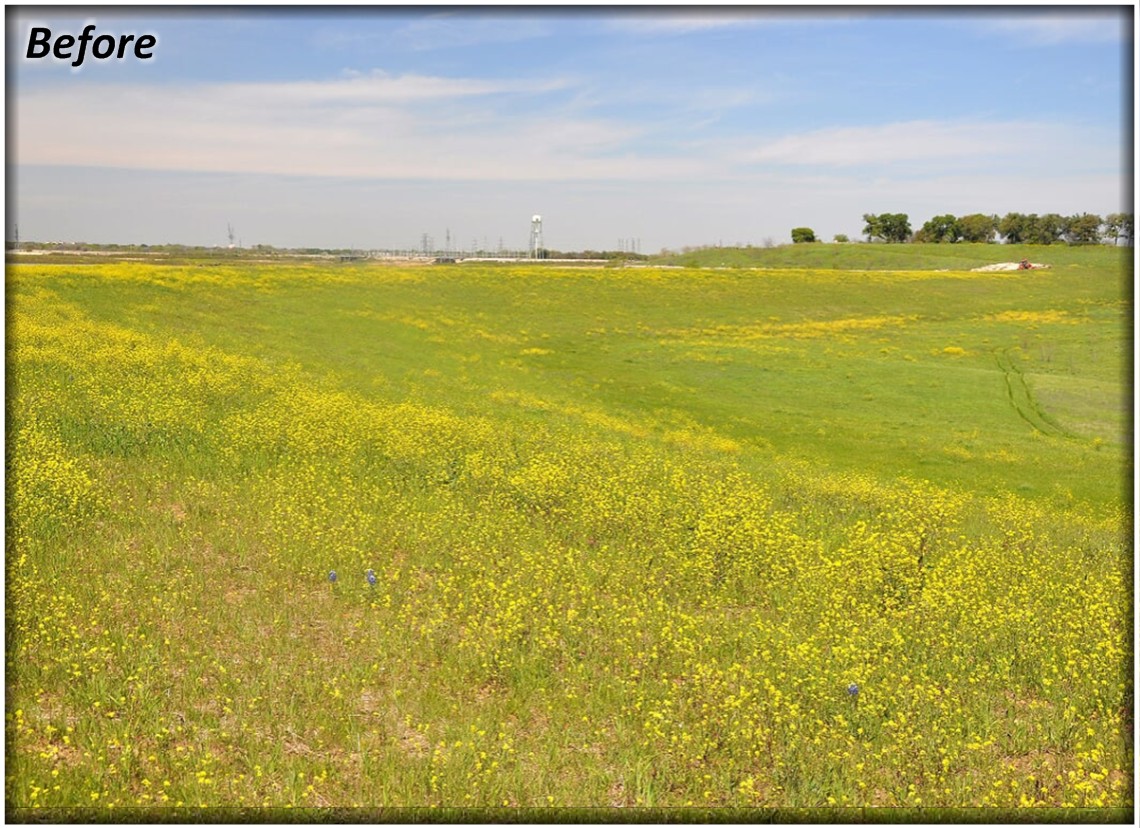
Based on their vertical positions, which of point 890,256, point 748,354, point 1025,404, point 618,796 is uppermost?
point 890,256

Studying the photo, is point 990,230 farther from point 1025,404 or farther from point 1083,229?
point 1025,404

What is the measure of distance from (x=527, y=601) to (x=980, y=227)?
17887cm

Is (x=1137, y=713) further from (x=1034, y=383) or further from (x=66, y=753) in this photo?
(x=1034, y=383)

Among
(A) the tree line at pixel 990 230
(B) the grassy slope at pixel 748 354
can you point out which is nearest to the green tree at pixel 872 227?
(A) the tree line at pixel 990 230

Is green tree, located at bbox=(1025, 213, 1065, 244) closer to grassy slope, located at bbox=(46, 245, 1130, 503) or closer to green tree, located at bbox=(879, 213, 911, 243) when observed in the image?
green tree, located at bbox=(879, 213, 911, 243)

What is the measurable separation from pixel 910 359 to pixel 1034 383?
28.7 feet

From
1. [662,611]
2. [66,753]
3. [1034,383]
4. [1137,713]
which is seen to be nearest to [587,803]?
[662,611]

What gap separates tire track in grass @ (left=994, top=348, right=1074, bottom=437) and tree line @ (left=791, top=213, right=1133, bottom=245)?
4609 inches

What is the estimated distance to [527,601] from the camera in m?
11.7

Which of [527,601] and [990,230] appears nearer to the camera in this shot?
[527,601]

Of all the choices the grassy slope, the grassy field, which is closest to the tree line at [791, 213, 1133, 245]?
the grassy slope

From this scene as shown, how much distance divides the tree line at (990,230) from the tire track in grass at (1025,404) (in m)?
117

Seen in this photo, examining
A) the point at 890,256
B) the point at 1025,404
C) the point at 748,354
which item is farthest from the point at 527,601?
the point at 890,256

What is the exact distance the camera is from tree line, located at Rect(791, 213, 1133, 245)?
484 ft
